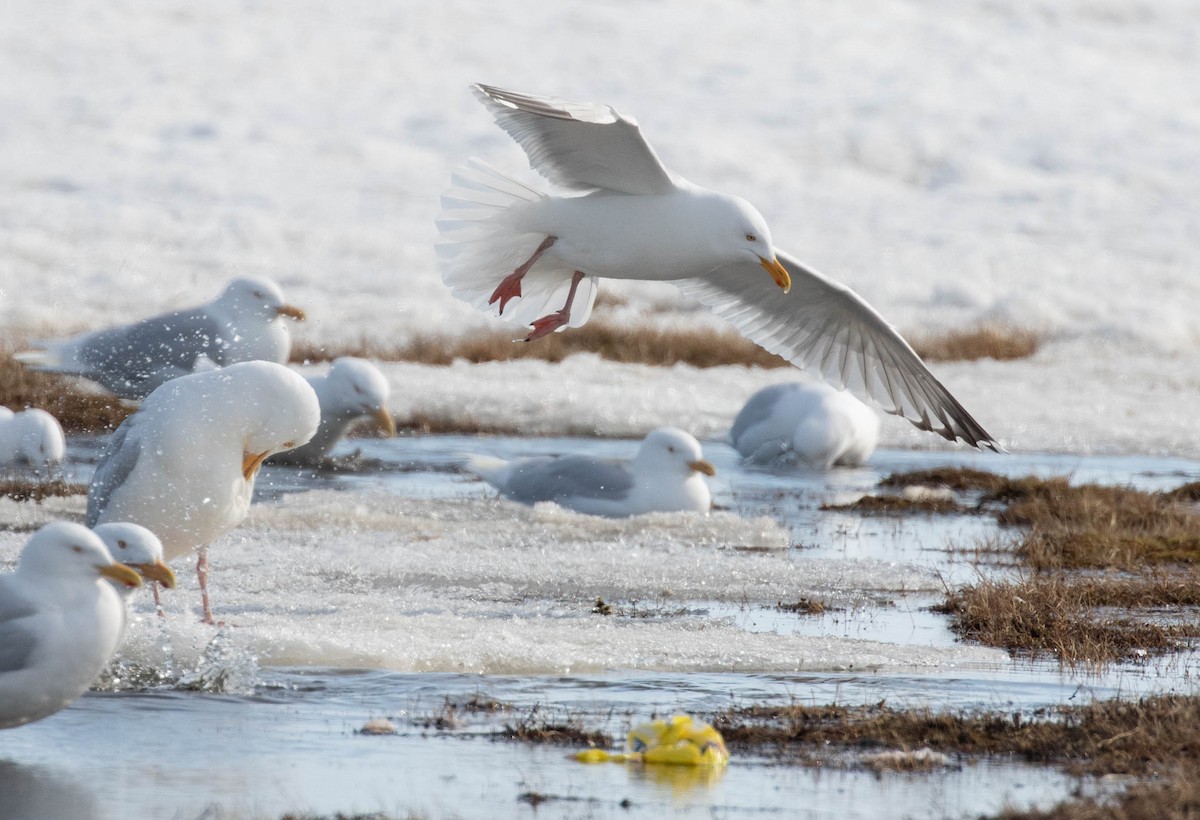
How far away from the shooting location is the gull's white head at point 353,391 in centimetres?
1363

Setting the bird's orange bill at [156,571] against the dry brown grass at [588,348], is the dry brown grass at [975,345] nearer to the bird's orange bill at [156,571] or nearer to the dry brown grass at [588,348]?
the dry brown grass at [588,348]

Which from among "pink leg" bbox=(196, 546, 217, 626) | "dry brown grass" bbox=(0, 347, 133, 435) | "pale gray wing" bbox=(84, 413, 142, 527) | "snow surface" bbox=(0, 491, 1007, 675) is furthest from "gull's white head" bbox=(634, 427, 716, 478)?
"dry brown grass" bbox=(0, 347, 133, 435)

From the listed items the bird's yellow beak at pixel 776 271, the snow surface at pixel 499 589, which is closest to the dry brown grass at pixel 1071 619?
the snow surface at pixel 499 589

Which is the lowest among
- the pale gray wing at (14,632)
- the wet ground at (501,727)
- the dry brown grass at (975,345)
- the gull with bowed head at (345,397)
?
the wet ground at (501,727)

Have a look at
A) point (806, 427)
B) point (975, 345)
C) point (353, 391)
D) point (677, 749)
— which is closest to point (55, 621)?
point (677, 749)

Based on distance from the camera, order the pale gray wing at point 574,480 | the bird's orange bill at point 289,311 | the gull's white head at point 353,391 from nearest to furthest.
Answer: the pale gray wing at point 574,480 < the bird's orange bill at point 289,311 < the gull's white head at point 353,391

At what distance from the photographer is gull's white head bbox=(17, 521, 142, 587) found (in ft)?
17.3

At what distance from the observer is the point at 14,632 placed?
5.20m

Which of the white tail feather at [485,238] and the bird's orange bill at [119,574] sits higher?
the white tail feather at [485,238]

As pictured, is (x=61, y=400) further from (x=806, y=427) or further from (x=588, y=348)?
(x=588, y=348)

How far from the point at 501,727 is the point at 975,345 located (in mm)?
21991

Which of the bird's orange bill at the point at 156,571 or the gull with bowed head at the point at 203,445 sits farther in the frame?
the gull with bowed head at the point at 203,445

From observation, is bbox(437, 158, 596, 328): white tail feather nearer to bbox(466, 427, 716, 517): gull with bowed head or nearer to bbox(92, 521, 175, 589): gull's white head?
bbox(466, 427, 716, 517): gull with bowed head

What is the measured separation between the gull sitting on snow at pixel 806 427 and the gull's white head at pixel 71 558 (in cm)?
1061
